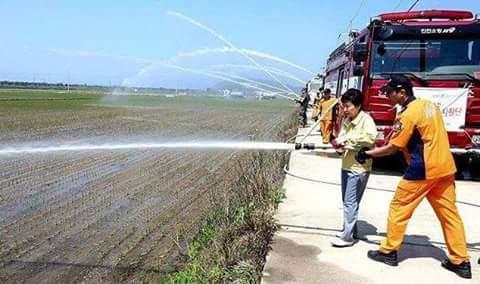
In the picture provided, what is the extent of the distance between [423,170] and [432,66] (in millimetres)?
5255

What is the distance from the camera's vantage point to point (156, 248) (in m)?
6.06

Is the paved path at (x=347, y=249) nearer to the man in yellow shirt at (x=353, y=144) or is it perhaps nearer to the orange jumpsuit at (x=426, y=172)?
the orange jumpsuit at (x=426, y=172)

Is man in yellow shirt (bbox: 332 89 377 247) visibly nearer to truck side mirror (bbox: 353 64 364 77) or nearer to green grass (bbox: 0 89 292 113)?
truck side mirror (bbox: 353 64 364 77)

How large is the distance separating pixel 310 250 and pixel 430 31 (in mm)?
5535

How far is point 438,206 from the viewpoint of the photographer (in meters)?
4.27

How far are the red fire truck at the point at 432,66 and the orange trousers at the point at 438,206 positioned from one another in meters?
4.47

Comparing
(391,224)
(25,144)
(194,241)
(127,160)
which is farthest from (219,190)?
(25,144)

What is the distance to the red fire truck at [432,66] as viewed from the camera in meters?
8.60

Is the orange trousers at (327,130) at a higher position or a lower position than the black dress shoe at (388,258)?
higher

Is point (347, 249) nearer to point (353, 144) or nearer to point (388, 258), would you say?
point (388, 258)

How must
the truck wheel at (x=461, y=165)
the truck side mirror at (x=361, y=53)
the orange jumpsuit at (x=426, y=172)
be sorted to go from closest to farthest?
the orange jumpsuit at (x=426, y=172) < the truck side mirror at (x=361, y=53) < the truck wheel at (x=461, y=165)

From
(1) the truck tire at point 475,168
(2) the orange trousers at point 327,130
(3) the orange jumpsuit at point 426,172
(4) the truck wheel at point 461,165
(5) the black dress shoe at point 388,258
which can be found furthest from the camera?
(2) the orange trousers at point 327,130

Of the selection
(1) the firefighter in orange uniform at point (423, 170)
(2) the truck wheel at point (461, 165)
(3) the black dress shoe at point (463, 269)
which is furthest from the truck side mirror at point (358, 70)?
(3) the black dress shoe at point (463, 269)

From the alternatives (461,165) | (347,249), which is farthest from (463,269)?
(461,165)
